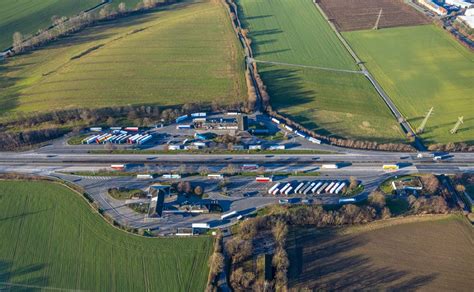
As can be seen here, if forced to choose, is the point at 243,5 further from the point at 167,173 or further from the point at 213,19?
the point at 167,173

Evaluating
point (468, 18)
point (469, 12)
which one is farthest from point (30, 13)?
point (469, 12)

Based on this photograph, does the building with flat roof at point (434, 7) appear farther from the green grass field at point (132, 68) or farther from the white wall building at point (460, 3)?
the green grass field at point (132, 68)

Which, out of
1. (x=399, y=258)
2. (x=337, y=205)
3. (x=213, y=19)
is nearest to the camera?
(x=399, y=258)

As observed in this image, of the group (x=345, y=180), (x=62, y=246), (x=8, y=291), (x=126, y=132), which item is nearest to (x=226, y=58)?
(x=126, y=132)

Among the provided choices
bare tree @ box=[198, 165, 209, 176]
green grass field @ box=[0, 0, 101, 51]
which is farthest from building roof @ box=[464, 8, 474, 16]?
green grass field @ box=[0, 0, 101, 51]

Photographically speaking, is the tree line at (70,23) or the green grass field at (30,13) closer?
the tree line at (70,23)

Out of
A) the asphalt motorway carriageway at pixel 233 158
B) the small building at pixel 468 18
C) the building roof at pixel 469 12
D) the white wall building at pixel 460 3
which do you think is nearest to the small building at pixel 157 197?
the asphalt motorway carriageway at pixel 233 158

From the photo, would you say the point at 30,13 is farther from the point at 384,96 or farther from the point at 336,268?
the point at 336,268
